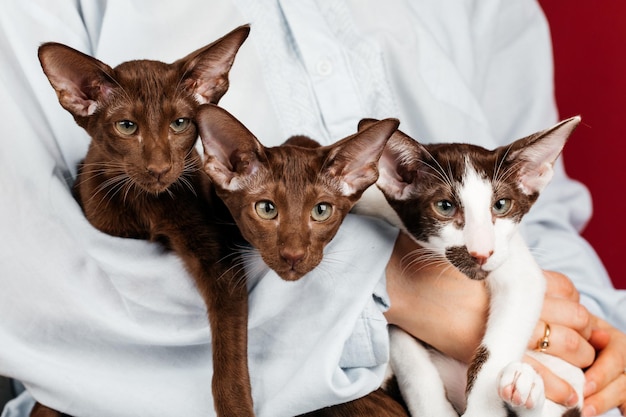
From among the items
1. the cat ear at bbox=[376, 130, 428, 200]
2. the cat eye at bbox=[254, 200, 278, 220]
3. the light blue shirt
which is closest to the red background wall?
the light blue shirt

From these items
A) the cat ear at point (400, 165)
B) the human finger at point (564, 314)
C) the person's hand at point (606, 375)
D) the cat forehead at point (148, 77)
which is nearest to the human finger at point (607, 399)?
the person's hand at point (606, 375)

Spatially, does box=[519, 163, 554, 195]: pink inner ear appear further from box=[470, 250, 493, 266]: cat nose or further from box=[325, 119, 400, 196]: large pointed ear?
box=[325, 119, 400, 196]: large pointed ear

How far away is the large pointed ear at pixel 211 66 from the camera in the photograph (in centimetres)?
91

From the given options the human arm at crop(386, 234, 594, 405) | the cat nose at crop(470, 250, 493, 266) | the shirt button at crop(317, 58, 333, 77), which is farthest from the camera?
the shirt button at crop(317, 58, 333, 77)

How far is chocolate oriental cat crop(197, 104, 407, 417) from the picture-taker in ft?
3.04

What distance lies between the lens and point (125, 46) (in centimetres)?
121

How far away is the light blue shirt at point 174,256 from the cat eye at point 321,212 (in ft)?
0.40

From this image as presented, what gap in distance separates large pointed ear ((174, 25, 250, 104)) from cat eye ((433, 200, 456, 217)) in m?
A: 0.34

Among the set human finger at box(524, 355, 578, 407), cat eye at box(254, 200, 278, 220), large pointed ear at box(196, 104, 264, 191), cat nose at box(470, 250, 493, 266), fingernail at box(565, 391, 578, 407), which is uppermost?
large pointed ear at box(196, 104, 264, 191)

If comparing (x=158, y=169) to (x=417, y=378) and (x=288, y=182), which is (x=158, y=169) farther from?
(x=417, y=378)

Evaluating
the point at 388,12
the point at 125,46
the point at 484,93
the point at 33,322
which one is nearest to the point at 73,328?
the point at 33,322

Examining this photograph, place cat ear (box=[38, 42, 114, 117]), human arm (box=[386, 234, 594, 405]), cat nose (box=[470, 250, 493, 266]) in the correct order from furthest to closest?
human arm (box=[386, 234, 594, 405]) → cat nose (box=[470, 250, 493, 266]) → cat ear (box=[38, 42, 114, 117])

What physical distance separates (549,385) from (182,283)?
1.82 feet

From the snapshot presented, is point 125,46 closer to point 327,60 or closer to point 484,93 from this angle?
point 327,60
